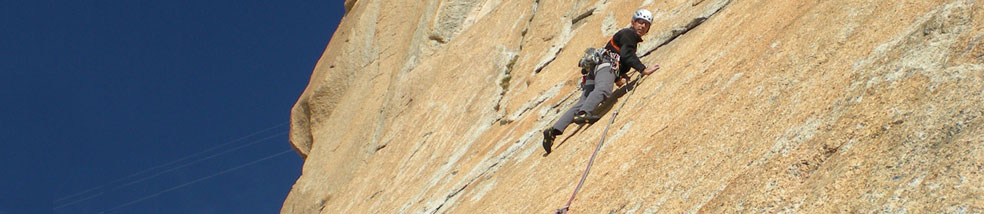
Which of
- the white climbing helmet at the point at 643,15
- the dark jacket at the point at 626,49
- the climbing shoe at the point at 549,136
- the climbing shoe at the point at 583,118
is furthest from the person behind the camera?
the white climbing helmet at the point at 643,15

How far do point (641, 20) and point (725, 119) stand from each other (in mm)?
3239

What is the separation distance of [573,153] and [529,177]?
0.53m

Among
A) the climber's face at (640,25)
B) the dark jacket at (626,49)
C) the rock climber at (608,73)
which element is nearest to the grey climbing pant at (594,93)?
the rock climber at (608,73)

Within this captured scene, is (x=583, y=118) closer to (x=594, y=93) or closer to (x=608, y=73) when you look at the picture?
(x=594, y=93)

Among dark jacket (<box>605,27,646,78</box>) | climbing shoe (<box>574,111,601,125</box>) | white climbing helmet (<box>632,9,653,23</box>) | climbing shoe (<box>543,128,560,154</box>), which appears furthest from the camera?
white climbing helmet (<box>632,9,653,23</box>)

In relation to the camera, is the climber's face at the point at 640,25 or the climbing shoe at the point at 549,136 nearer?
the climbing shoe at the point at 549,136

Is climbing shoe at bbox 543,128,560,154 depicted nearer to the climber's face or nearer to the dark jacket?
the dark jacket

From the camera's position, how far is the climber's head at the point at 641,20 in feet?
31.8

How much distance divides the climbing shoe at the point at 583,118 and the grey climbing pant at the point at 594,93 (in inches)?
1.5

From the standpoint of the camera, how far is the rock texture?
474 centimetres

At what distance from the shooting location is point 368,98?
931 inches

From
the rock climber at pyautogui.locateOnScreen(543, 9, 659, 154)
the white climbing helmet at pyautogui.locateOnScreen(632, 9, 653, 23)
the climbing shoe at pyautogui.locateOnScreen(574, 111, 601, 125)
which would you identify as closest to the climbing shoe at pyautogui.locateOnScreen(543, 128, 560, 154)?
the rock climber at pyautogui.locateOnScreen(543, 9, 659, 154)

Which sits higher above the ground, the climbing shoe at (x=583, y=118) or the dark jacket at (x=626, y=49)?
the dark jacket at (x=626, y=49)

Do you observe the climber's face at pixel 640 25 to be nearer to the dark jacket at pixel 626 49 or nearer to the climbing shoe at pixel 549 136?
the dark jacket at pixel 626 49
